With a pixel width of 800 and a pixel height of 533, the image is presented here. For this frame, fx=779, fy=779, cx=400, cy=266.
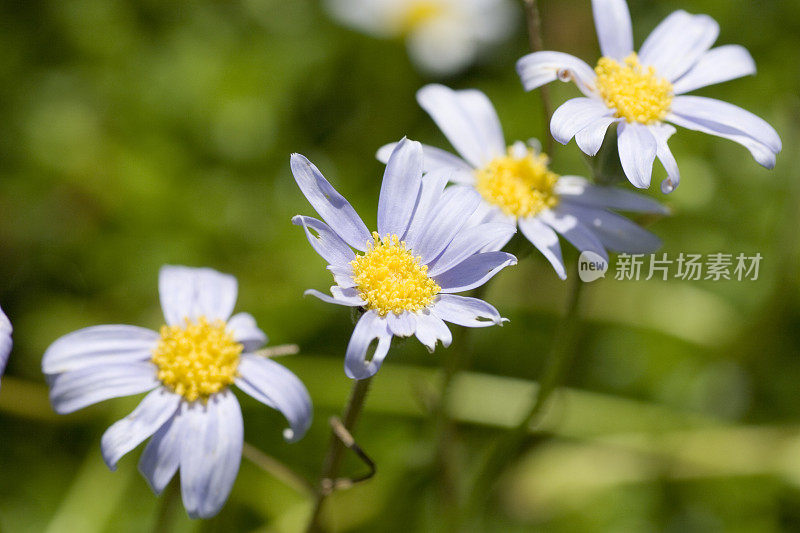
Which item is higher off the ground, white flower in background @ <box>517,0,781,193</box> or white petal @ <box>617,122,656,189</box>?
white flower in background @ <box>517,0,781,193</box>

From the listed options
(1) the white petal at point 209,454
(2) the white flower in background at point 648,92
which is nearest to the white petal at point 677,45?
(2) the white flower in background at point 648,92

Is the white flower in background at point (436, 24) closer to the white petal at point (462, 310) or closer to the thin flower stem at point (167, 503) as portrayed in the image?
the white petal at point (462, 310)

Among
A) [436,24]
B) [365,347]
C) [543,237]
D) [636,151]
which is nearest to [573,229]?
[543,237]

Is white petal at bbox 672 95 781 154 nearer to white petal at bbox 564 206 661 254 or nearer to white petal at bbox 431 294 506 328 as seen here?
white petal at bbox 564 206 661 254

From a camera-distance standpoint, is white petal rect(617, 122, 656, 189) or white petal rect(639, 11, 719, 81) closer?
white petal rect(617, 122, 656, 189)

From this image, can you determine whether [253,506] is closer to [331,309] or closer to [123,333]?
[331,309]

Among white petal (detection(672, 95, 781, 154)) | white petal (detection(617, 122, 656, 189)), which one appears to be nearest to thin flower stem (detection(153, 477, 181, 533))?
white petal (detection(617, 122, 656, 189))

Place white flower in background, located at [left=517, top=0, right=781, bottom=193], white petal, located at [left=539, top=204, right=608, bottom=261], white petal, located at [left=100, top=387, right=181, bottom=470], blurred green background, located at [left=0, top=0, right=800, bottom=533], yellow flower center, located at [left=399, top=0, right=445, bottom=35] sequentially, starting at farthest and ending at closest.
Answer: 1. yellow flower center, located at [left=399, top=0, right=445, bottom=35]
2. blurred green background, located at [left=0, top=0, right=800, bottom=533]
3. white petal, located at [left=539, top=204, right=608, bottom=261]
4. white flower in background, located at [left=517, top=0, right=781, bottom=193]
5. white petal, located at [left=100, top=387, right=181, bottom=470]
